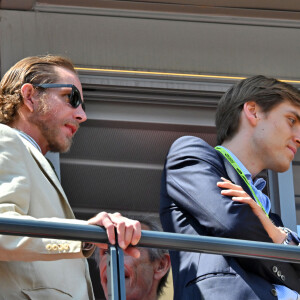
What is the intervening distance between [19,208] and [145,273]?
4.56 feet

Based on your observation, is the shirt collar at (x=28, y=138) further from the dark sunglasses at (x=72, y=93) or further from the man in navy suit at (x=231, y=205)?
the man in navy suit at (x=231, y=205)

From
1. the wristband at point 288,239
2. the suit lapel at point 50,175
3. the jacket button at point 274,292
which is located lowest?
the jacket button at point 274,292

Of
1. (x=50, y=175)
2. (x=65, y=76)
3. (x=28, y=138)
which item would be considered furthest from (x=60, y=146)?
(x=65, y=76)

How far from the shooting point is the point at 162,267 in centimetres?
598

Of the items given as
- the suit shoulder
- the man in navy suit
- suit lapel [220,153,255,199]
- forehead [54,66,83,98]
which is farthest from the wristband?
forehead [54,66,83,98]

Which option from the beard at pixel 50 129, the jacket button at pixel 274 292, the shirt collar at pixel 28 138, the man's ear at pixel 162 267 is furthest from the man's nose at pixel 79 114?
the jacket button at pixel 274 292

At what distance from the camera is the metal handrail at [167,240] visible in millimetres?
4312

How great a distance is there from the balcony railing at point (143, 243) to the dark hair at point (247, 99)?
849mm

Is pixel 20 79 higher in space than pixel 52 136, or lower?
higher

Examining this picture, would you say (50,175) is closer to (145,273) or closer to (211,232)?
(211,232)

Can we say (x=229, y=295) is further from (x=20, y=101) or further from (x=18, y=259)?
(x=20, y=101)

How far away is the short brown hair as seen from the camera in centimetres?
531

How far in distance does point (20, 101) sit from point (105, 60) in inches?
89.9

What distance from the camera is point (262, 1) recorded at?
789 centimetres
